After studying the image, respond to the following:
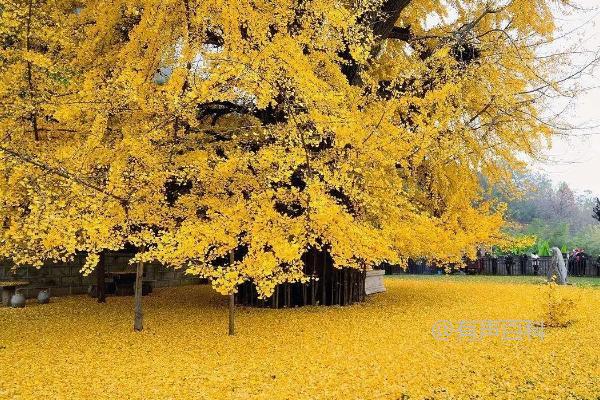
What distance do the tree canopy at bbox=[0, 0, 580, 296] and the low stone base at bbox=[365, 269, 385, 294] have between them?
4.75 m

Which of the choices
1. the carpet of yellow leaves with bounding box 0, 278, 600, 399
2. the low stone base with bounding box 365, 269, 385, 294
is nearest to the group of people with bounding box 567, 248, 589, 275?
the low stone base with bounding box 365, 269, 385, 294

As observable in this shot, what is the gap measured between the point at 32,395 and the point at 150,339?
293cm

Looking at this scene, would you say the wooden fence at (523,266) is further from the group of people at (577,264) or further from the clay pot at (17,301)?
the clay pot at (17,301)

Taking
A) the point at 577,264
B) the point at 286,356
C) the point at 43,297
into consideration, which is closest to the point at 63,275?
the point at 43,297

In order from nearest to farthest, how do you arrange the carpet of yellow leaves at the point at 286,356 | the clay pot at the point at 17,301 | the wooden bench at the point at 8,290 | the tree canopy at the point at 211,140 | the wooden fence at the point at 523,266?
the carpet of yellow leaves at the point at 286,356 → the tree canopy at the point at 211,140 → the clay pot at the point at 17,301 → the wooden bench at the point at 8,290 → the wooden fence at the point at 523,266

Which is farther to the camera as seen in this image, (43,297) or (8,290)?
(43,297)

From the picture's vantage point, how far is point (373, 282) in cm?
1573

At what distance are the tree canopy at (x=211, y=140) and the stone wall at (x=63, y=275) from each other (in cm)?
499

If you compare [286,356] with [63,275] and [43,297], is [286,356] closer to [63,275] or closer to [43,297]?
[43,297]

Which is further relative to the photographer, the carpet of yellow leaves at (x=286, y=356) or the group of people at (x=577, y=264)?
the group of people at (x=577, y=264)

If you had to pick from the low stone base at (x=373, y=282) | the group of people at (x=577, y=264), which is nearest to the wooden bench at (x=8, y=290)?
the low stone base at (x=373, y=282)

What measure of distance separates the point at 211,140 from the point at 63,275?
685 cm

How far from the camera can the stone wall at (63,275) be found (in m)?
A: 13.4

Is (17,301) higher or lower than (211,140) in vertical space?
lower
